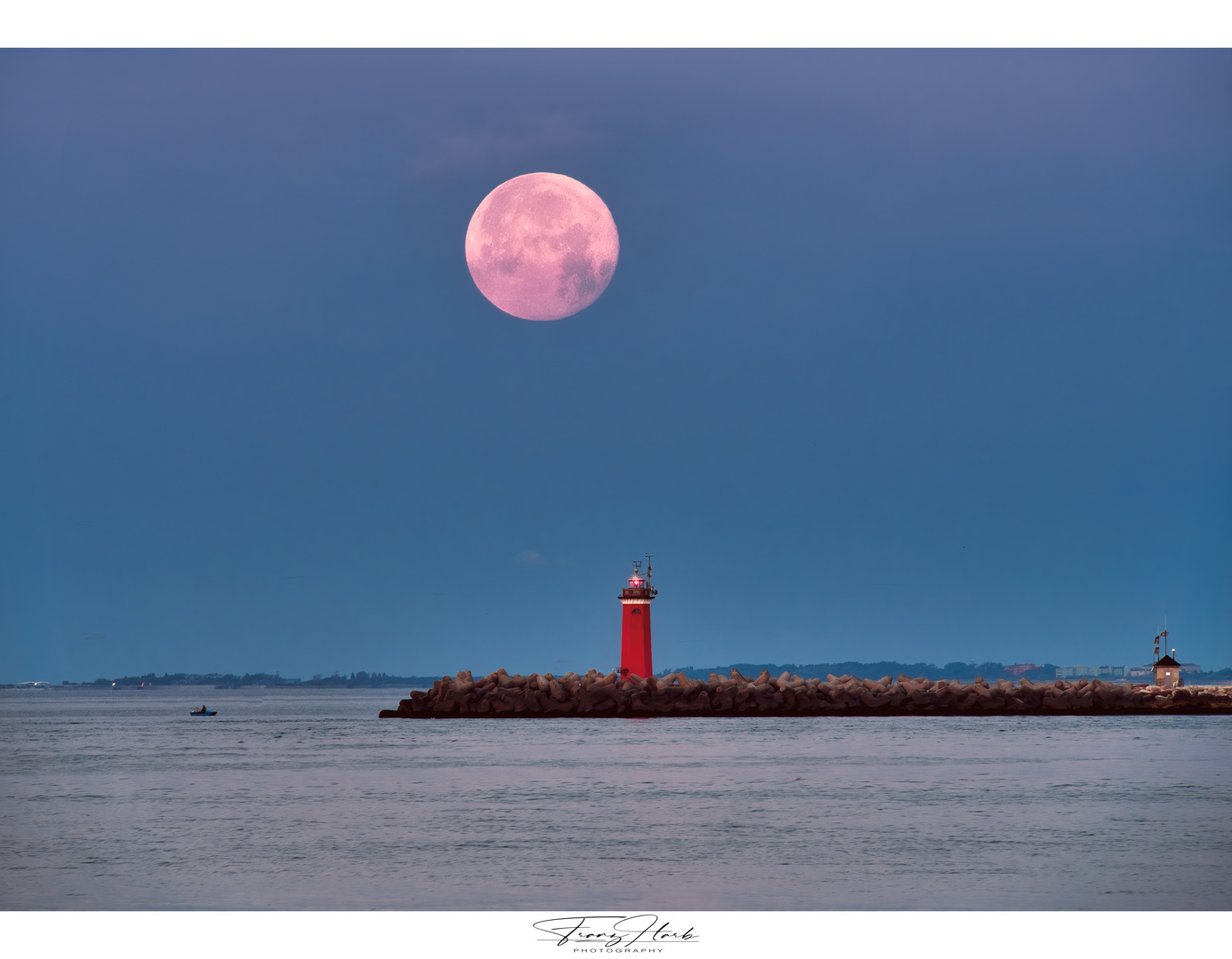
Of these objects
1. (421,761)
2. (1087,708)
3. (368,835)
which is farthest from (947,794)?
(1087,708)

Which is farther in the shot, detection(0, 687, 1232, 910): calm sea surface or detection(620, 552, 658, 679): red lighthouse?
detection(620, 552, 658, 679): red lighthouse

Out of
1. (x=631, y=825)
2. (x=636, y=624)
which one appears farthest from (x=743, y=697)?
(x=631, y=825)

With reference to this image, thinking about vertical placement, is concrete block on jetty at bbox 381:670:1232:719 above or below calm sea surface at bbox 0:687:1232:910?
above

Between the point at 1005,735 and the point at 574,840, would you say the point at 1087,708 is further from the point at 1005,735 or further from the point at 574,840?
the point at 574,840

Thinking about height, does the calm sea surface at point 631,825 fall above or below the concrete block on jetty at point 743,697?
below

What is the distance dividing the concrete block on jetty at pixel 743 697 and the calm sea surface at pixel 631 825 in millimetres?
2398

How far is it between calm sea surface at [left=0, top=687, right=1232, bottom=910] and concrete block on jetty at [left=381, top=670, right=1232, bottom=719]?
2.40 m

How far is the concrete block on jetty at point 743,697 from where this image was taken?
24391mm

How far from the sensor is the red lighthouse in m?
23.4

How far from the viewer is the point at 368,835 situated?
10.9 meters

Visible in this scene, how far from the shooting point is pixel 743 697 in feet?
83.8

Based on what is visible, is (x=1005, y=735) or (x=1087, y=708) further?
(x=1087, y=708)
